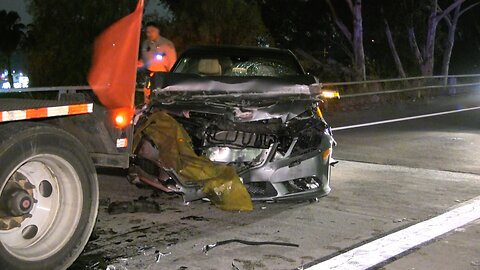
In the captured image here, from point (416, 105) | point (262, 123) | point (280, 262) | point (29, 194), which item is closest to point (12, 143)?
point (29, 194)

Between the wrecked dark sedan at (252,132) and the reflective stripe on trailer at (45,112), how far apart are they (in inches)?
70.1

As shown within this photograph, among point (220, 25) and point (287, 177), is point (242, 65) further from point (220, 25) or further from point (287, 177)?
point (220, 25)

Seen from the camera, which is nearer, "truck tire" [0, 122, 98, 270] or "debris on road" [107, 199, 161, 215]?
"truck tire" [0, 122, 98, 270]

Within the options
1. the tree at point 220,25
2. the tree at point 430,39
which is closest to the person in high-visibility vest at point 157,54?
the tree at point 220,25

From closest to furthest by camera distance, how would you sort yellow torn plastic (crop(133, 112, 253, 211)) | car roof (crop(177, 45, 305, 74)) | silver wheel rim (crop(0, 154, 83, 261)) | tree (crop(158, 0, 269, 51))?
silver wheel rim (crop(0, 154, 83, 261)), yellow torn plastic (crop(133, 112, 253, 211)), car roof (crop(177, 45, 305, 74)), tree (crop(158, 0, 269, 51))

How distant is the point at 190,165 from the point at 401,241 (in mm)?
2235

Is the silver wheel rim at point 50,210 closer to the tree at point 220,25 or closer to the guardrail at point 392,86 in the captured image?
the guardrail at point 392,86

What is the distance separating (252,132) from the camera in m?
6.50

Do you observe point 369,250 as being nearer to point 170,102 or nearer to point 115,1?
point 170,102

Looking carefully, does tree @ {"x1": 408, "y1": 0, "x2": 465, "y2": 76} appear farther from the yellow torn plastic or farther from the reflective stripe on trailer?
the reflective stripe on trailer

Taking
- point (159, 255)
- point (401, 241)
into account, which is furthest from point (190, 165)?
point (401, 241)

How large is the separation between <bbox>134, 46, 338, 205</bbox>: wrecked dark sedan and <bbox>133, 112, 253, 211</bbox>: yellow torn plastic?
0.25ft

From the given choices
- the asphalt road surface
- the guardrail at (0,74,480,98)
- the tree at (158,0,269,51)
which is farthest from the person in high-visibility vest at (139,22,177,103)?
the tree at (158,0,269,51)

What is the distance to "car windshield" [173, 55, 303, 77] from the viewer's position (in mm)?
8242
